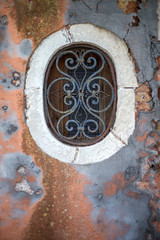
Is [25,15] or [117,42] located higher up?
[25,15]

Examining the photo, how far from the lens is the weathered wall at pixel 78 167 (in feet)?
7.33

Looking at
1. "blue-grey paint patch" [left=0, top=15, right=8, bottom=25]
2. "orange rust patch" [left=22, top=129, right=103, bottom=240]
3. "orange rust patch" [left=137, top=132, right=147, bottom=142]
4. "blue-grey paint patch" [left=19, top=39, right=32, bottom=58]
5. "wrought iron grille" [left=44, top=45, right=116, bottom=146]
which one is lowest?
"orange rust patch" [left=22, top=129, right=103, bottom=240]

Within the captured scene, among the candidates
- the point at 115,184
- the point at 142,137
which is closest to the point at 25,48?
the point at 142,137

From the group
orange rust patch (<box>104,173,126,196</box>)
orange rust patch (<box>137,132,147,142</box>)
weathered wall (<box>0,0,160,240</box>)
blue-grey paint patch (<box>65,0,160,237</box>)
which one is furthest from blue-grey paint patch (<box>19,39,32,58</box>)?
orange rust patch (<box>104,173,126,196</box>)

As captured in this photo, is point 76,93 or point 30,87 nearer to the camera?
point 30,87

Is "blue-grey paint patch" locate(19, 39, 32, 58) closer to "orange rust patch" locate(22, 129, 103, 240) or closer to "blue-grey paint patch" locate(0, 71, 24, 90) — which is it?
"blue-grey paint patch" locate(0, 71, 24, 90)

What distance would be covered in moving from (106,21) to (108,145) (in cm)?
125

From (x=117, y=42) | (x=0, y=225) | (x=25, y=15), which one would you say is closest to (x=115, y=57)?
(x=117, y=42)

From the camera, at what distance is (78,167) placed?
A: 2.29m

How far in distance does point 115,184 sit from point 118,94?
93cm

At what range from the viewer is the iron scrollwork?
2.34 meters

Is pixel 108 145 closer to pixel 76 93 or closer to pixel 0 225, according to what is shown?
pixel 76 93

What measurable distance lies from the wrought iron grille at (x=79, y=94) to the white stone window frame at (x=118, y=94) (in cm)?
7

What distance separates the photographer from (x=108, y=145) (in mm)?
2285
